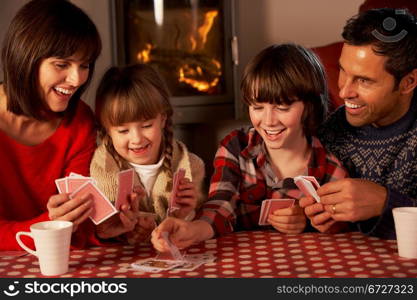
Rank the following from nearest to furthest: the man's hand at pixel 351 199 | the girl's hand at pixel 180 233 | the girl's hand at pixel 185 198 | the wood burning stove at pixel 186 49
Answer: the girl's hand at pixel 180 233 → the man's hand at pixel 351 199 → the girl's hand at pixel 185 198 → the wood burning stove at pixel 186 49

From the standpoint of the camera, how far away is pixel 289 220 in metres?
1.58

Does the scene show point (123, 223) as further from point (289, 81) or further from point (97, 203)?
point (289, 81)

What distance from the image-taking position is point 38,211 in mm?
1915

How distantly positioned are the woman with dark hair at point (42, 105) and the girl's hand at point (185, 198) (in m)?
0.26

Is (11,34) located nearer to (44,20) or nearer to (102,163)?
(44,20)

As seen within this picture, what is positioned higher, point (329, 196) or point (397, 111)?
point (397, 111)

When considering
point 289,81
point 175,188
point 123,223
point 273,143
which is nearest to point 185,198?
point 175,188

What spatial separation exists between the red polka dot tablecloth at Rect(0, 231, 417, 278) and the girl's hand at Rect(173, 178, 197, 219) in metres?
0.17

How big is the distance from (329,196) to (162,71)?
7.13ft

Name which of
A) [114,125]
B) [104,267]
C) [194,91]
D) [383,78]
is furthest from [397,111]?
[194,91]

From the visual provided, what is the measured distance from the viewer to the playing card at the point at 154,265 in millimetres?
1283

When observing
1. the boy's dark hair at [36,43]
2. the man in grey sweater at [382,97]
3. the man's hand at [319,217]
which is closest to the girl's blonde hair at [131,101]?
the boy's dark hair at [36,43]

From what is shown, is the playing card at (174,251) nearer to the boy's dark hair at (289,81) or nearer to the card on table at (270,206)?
the card on table at (270,206)

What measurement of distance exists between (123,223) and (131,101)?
39cm
